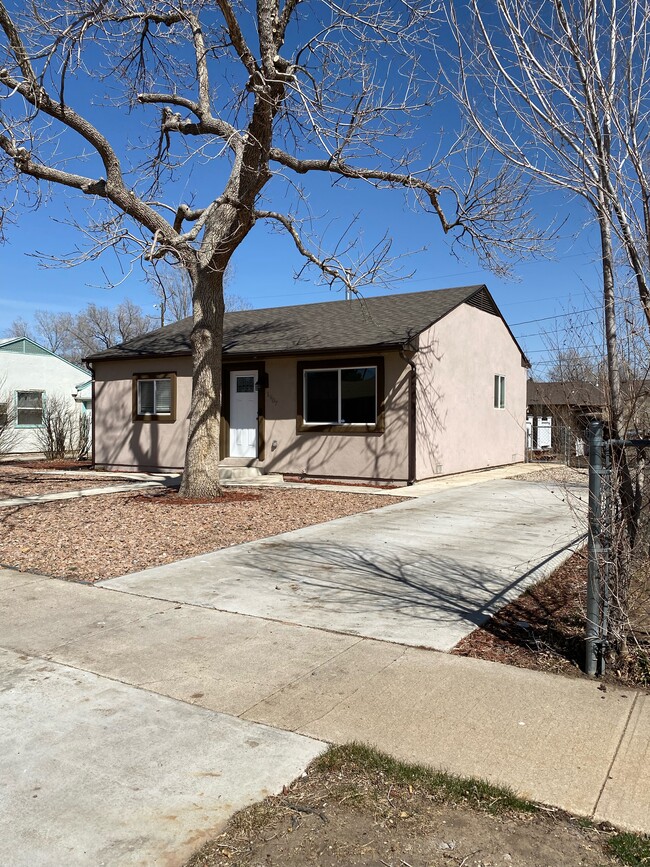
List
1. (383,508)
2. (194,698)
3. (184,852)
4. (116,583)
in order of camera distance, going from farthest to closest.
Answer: (383,508) < (116,583) < (194,698) < (184,852)

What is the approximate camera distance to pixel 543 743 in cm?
331

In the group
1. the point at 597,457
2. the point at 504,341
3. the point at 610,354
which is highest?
the point at 504,341

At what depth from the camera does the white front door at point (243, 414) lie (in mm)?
16688

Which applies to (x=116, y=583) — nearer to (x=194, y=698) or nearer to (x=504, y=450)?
(x=194, y=698)

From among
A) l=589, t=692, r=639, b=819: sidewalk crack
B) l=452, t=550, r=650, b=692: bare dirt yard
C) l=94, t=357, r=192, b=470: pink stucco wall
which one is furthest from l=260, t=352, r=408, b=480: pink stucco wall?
l=589, t=692, r=639, b=819: sidewalk crack

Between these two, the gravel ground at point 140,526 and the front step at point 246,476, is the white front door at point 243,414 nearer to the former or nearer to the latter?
the front step at point 246,476

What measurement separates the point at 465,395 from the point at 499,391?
2815 millimetres

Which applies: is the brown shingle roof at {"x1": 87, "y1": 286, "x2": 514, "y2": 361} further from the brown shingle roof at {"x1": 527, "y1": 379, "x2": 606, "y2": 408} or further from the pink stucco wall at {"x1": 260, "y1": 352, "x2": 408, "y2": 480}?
the brown shingle roof at {"x1": 527, "y1": 379, "x2": 606, "y2": 408}

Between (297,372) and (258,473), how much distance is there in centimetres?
254

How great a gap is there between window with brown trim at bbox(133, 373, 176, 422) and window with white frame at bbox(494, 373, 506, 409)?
8859mm

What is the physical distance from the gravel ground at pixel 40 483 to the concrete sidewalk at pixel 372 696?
8519mm

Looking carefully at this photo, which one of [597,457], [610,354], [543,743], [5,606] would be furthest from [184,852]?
[5,606]

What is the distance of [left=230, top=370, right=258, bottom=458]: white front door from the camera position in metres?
16.7

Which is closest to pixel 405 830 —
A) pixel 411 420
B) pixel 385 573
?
pixel 385 573
